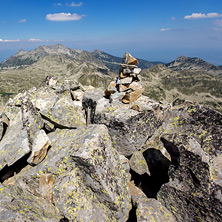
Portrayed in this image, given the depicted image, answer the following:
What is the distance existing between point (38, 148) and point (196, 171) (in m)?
11.3

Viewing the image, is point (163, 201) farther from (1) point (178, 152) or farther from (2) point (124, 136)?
(2) point (124, 136)

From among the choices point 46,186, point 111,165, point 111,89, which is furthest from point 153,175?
point 111,89

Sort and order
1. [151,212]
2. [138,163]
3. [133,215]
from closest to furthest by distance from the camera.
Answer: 1. [151,212]
2. [133,215]
3. [138,163]

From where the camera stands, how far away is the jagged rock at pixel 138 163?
13695 millimetres

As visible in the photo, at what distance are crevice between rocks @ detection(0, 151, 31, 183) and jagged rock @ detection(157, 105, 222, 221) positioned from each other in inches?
428

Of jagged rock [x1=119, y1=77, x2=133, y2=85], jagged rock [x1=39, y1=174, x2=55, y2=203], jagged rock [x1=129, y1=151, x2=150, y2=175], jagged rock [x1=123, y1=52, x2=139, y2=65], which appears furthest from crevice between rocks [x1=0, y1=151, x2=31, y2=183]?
jagged rock [x1=123, y1=52, x2=139, y2=65]

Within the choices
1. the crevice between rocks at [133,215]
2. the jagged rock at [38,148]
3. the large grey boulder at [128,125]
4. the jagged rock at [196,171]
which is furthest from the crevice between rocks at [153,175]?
the jagged rock at [38,148]

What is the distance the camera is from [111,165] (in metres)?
11.0

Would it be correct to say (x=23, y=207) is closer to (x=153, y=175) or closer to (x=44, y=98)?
(x=153, y=175)

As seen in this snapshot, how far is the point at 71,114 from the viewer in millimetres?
15180

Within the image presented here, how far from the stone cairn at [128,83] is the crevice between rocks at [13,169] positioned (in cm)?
982

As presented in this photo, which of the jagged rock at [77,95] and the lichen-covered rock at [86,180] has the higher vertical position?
the jagged rock at [77,95]

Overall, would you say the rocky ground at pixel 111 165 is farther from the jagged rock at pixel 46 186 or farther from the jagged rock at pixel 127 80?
the jagged rock at pixel 127 80

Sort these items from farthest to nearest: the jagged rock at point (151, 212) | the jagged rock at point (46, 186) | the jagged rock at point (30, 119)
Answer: the jagged rock at point (30, 119) < the jagged rock at point (46, 186) < the jagged rock at point (151, 212)
